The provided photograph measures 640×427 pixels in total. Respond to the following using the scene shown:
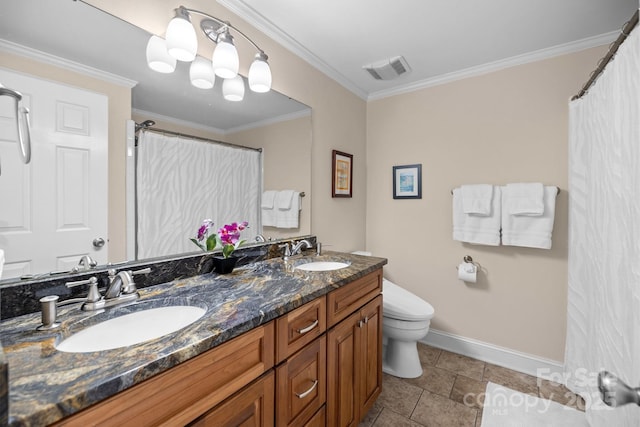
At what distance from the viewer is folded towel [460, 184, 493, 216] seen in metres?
2.12

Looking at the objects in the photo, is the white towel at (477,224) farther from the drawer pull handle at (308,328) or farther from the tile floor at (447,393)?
the drawer pull handle at (308,328)

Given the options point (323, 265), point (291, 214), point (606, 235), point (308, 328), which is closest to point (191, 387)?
point (308, 328)

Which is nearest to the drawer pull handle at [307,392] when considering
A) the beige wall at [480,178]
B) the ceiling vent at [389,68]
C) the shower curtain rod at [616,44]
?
the beige wall at [480,178]

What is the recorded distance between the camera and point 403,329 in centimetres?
196

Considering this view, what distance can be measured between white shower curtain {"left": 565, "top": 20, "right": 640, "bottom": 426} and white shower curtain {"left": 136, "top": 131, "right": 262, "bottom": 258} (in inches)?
66.5

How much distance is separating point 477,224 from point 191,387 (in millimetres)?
2156

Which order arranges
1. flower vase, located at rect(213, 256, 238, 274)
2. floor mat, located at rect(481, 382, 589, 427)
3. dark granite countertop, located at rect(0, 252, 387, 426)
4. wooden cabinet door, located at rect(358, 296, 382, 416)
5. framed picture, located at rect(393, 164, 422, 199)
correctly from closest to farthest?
dark granite countertop, located at rect(0, 252, 387, 426) → flower vase, located at rect(213, 256, 238, 274) → wooden cabinet door, located at rect(358, 296, 382, 416) → floor mat, located at rect(481, 382, 589, 427) → framed picture, located at rect(393, 164, 422, 199)

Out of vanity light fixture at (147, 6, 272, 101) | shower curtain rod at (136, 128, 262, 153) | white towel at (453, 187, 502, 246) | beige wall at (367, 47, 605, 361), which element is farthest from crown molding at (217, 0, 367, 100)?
white towel at (453, 187, 502, 246)

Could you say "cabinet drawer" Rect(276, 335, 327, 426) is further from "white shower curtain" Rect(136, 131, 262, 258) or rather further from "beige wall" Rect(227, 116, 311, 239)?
"beige wall" Rect(227, 116, 311, 239)

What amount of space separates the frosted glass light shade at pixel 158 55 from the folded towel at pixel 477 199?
6.91ft

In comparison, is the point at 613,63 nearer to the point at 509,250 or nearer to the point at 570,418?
the point at 509,250

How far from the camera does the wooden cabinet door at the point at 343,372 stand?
1257mm

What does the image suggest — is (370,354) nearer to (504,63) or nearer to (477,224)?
(477,224)

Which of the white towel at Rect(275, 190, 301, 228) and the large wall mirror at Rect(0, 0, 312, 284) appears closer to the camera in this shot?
the large wall mirror at Rect(0, 0, 312, 284)
